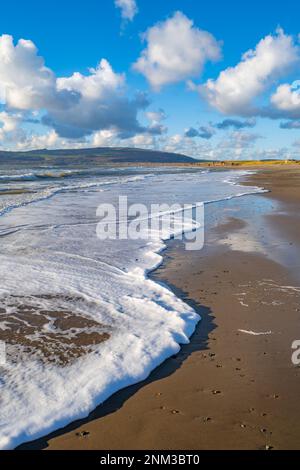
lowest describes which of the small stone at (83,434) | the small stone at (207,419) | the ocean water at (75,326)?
the small stone at (83,434)

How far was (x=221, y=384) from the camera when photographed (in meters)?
4.96

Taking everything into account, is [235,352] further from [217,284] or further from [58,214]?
[58,214]

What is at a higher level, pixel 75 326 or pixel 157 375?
pixel 75 326

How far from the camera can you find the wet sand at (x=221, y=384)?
404 cm

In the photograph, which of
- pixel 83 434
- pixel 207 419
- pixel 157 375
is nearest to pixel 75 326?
pixel 157 375

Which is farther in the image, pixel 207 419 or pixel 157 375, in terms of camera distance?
pixel 157 375

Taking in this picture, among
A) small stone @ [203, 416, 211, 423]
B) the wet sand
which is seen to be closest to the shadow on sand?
the wet sand

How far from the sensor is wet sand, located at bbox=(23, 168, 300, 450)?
404cm

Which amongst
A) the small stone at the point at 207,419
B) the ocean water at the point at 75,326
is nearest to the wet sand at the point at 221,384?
the small stone at the point at 207,419

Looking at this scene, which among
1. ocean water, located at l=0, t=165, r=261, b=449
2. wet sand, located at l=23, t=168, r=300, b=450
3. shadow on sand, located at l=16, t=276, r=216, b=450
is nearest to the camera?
wet sand, located at l=23, t=168, r=300, b=450

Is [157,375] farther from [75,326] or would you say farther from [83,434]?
[75,326]

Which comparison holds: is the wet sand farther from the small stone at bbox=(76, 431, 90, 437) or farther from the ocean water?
the ocean water

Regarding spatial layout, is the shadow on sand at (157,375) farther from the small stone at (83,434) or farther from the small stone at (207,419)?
the small stone at (207,419)
